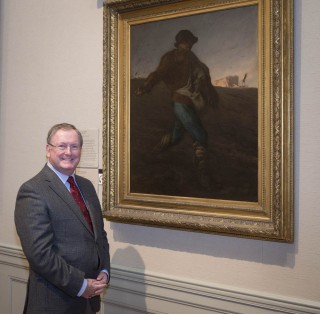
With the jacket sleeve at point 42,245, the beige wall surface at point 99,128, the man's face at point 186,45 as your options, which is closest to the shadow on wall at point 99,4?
the beige wall surface at point 99,128

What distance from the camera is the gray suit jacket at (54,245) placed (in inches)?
83.3

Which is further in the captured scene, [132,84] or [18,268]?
[18,268]

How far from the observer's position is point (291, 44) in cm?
230

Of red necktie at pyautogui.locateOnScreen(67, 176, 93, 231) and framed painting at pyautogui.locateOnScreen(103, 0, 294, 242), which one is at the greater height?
framed painting at pyautogui.locateOnScreen(103, 0, 294, 242)

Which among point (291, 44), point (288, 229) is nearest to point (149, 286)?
point (288, 229)

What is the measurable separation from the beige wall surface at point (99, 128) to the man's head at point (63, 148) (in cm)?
81

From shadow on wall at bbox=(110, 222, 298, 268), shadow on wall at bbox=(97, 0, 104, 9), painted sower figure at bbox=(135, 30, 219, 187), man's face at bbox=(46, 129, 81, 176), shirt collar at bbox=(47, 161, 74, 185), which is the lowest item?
shadow on wall at bbox=(110, 222, 298, 268)

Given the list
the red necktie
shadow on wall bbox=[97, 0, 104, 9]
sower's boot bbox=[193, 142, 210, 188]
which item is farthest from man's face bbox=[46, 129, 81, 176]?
shadow on wall bbox=[97, 0, 104, 9]

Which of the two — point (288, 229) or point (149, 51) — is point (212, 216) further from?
point (149, 51)

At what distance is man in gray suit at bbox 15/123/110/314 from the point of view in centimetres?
212

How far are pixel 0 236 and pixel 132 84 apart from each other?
6.79ft

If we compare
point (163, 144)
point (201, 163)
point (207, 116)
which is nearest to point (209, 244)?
point (201, 163)

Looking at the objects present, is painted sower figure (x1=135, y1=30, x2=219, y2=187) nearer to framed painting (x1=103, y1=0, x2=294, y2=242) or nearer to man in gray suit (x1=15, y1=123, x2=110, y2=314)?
framed painting (x1=103, y1=0, x2=294, y2=242)

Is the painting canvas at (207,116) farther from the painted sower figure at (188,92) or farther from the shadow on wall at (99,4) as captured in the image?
the shadow on wall at (99,4)
